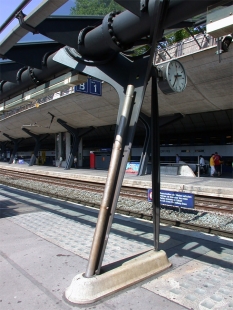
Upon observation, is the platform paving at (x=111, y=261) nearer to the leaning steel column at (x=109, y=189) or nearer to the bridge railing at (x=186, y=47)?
the leaning steel column at (x=109, y=189)

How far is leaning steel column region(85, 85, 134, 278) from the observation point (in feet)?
12.4

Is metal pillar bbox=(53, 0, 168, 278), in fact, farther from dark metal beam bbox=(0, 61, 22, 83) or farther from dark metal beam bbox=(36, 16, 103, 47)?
dark metal beam bbox=(0, 61, 22, 83)

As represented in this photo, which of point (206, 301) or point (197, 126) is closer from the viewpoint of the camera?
point (206, 301)

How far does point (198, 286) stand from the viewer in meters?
3.88

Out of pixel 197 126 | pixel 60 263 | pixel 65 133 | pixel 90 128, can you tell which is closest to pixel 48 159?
pixel 65 133

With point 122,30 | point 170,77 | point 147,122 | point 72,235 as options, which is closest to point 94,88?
point 147,122

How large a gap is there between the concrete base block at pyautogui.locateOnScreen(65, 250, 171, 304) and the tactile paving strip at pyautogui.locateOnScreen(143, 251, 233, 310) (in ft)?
0.61

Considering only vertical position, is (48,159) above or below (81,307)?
above

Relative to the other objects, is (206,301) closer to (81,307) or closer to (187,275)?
(187,275)

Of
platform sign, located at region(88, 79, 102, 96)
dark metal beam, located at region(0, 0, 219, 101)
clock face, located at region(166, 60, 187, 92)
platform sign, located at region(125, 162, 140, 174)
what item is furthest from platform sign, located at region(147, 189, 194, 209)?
platform sign, located at region(125, 162, 140, 174)

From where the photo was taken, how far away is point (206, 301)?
3486 millimetres

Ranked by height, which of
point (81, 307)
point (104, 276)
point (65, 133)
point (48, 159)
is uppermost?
point (65, 133)

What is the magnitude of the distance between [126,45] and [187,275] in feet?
12.1

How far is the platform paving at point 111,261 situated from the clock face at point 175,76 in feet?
9.72
